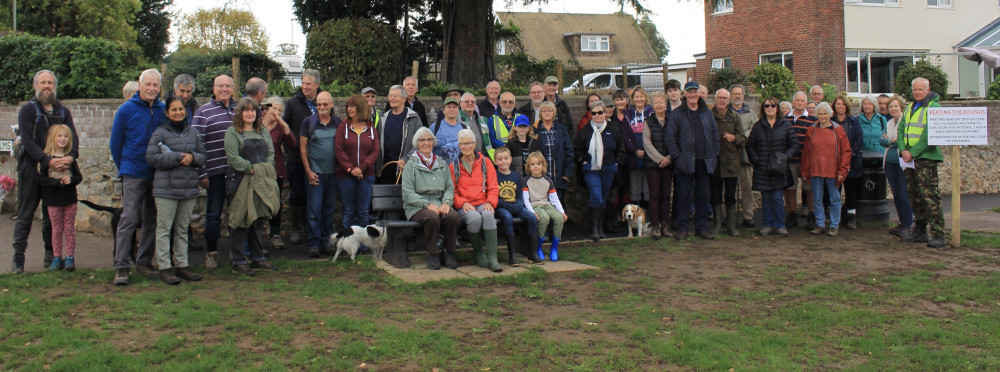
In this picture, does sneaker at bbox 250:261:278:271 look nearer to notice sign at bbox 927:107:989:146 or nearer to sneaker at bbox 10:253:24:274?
sneaker at bbox 10:253:24:274

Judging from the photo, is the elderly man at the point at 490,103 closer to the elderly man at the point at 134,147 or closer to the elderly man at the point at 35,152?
the elderly man at the point at 134,147

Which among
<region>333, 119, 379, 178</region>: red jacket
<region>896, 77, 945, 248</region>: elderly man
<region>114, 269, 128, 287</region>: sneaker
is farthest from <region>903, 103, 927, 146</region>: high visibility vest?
<region>114, 269, 128, 287</region>: sneaker

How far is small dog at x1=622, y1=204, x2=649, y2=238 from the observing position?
10.4 m

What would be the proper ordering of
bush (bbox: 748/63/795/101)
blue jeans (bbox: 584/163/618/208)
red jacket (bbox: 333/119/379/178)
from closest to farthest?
red jacket (bbox: 333/119/379/178)
blue jeans (bbox: 584/163/618/208)
bush (bbox: 748/63/795/101)

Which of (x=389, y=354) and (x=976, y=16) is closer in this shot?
(x=389, y=354)

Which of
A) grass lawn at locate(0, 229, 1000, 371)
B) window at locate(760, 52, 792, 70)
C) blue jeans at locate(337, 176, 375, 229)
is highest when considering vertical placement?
window at locate(760, 52, 792, 70)

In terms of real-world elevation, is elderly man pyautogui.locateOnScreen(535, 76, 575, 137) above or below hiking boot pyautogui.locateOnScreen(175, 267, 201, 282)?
above

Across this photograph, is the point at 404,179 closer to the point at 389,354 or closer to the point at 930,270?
the point at 389,354

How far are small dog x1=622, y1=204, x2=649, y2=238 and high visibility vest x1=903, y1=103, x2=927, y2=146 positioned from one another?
3289mm

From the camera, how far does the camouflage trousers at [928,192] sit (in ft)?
31.9

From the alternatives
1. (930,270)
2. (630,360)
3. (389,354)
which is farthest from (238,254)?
(930,270)

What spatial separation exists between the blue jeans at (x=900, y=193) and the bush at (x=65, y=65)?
1061 centimetres

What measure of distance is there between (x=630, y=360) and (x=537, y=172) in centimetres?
404

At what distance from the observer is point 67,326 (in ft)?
18.8
